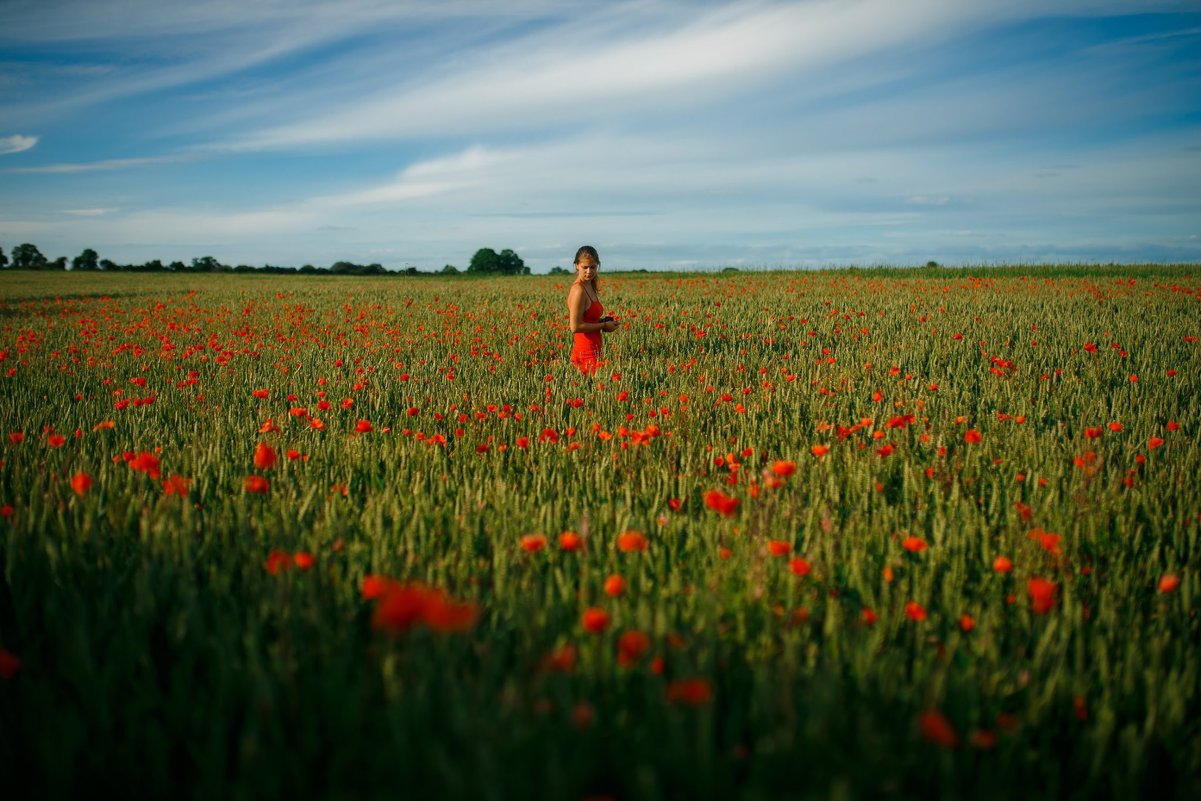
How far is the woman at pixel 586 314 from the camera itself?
6.76m

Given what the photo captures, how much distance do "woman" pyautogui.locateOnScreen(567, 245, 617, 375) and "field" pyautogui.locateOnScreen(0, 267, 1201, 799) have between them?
1.67 metres

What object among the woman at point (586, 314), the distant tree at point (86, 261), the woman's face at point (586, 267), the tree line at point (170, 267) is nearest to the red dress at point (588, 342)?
the woman at point (586, 314)

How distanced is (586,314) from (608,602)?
202 inches

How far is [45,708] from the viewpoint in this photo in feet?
4.99

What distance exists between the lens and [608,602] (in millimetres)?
1968

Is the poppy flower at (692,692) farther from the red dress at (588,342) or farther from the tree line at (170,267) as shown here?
the tree line at (170,267)

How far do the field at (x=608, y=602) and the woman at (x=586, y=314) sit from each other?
167cm

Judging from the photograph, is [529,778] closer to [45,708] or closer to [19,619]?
[45,708]

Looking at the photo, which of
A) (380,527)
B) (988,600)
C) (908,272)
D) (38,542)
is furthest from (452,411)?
(908,272)

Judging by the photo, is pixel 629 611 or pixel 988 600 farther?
pixel 988 600

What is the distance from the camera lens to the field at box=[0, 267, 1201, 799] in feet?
4.52

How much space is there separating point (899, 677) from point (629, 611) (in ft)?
2.32

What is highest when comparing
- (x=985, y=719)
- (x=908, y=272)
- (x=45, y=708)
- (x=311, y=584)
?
(x=908, y=272)

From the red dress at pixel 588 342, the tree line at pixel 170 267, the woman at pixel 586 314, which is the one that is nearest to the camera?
the woman at pixel 586 314
